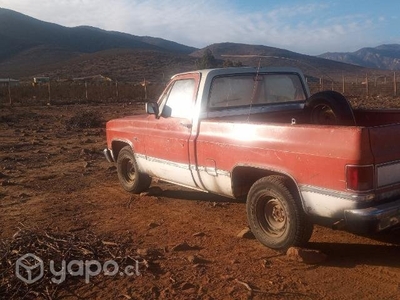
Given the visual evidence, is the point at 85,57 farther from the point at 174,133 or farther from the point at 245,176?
the point at 245,176

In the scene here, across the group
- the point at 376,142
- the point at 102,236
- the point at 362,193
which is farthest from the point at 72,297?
the point at 376,142

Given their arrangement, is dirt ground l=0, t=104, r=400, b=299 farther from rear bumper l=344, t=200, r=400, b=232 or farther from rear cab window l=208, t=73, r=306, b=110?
rear cab window l=208, t=73, r=306, b=110

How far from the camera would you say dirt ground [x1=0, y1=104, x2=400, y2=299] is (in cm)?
370

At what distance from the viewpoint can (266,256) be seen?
436cm

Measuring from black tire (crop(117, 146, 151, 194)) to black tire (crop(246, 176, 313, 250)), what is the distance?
8.67 ft

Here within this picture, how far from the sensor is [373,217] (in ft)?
11.6

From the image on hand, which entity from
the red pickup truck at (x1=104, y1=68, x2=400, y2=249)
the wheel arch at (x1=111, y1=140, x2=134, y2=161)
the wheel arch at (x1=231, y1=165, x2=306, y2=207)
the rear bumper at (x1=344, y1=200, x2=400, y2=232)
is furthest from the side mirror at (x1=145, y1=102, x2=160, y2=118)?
the rear bumper at (x1=344, y1=200, x2=400, y2=232)

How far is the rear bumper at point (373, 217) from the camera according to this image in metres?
3.53

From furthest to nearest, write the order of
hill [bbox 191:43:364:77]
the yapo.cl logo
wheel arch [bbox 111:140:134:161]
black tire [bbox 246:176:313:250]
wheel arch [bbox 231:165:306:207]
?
hill [bbox 191:43:364:77] < wheel arch [bbox 111:140:134:161] < wheel arch [bbox 231:165:306:207] < black tire [bbox 246:176:313:250] < the yapo.cl logo

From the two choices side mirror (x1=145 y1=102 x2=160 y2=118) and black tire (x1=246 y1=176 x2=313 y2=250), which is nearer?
black tire (x1=246 y1=176 x2=313 y2=250)

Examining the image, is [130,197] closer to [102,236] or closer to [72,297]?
[102,236]

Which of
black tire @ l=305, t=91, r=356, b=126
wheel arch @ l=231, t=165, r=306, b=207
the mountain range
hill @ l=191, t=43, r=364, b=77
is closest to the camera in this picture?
wheel arch @ l=231, t=165, r=306, b=207

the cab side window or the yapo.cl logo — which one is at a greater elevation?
the cab side window

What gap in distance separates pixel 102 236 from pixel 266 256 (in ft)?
6.19
